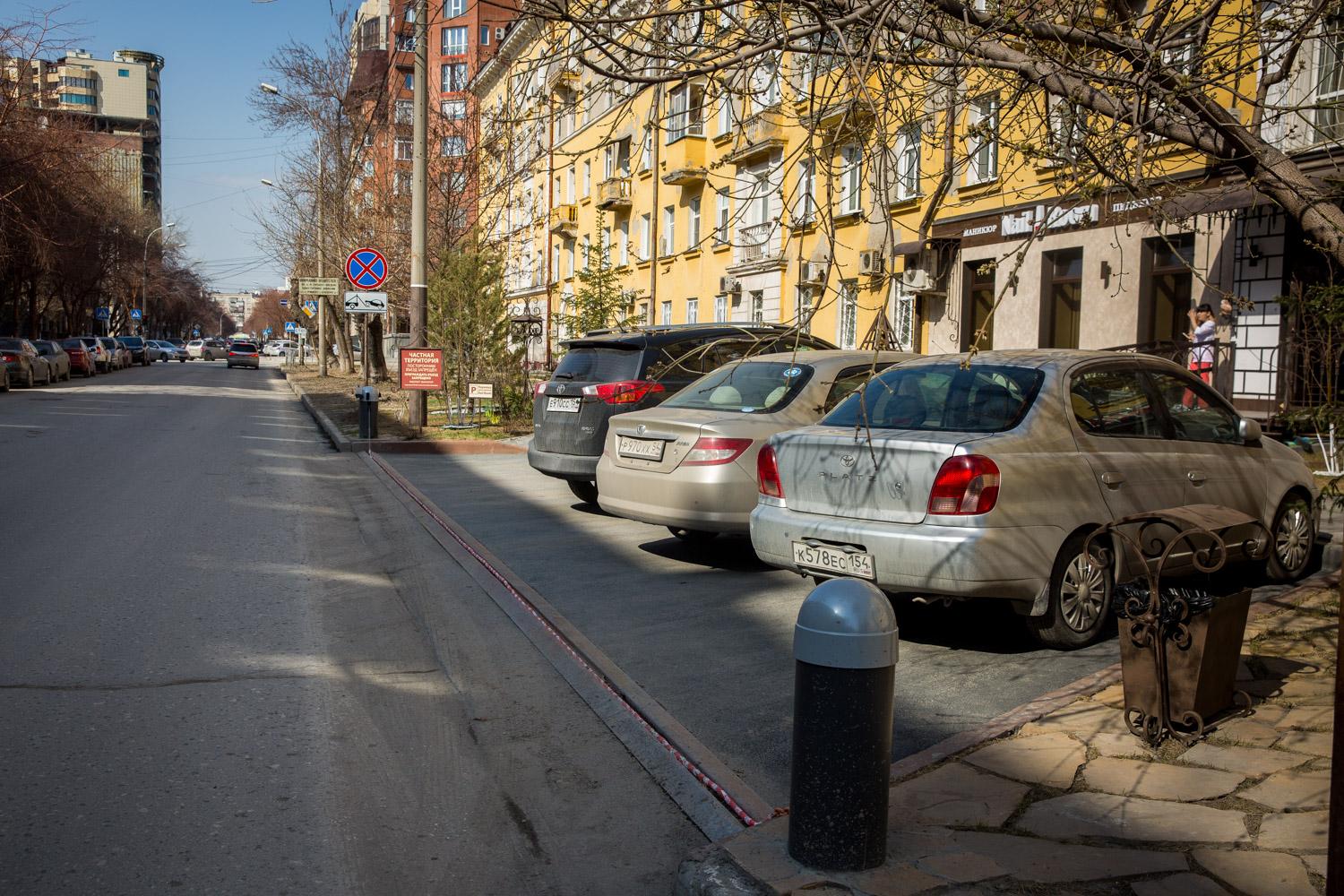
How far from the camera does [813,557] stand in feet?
20.3

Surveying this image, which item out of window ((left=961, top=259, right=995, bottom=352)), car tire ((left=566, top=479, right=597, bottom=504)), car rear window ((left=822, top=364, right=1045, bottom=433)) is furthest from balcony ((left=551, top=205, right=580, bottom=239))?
car rear window ((left=822, top=364, right=1045, bottom=433))

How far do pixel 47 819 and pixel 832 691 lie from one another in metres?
2.64

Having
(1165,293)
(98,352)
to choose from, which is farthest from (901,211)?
(98,352)

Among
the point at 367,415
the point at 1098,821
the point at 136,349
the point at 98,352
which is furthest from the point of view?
the point at 136,349

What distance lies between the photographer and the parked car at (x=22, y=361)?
32.0m

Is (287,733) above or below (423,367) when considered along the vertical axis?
below

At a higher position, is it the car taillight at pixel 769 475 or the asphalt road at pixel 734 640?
the car taillight at pixel 769 475

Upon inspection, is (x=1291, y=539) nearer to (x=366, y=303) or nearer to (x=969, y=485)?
(x=969, y=485)

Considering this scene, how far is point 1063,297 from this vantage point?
68.8 ft

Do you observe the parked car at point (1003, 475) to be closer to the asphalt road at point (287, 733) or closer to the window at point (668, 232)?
the asphalt road at point (287, 733)

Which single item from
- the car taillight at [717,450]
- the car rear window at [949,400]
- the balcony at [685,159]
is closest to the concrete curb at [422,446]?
the car taillight at [717,450]

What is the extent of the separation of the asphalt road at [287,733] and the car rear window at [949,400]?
2.41 metres

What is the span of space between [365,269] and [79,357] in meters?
29.6

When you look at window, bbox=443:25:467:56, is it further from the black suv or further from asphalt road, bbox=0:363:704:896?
asphalt road, bbox=0:363:704:896
